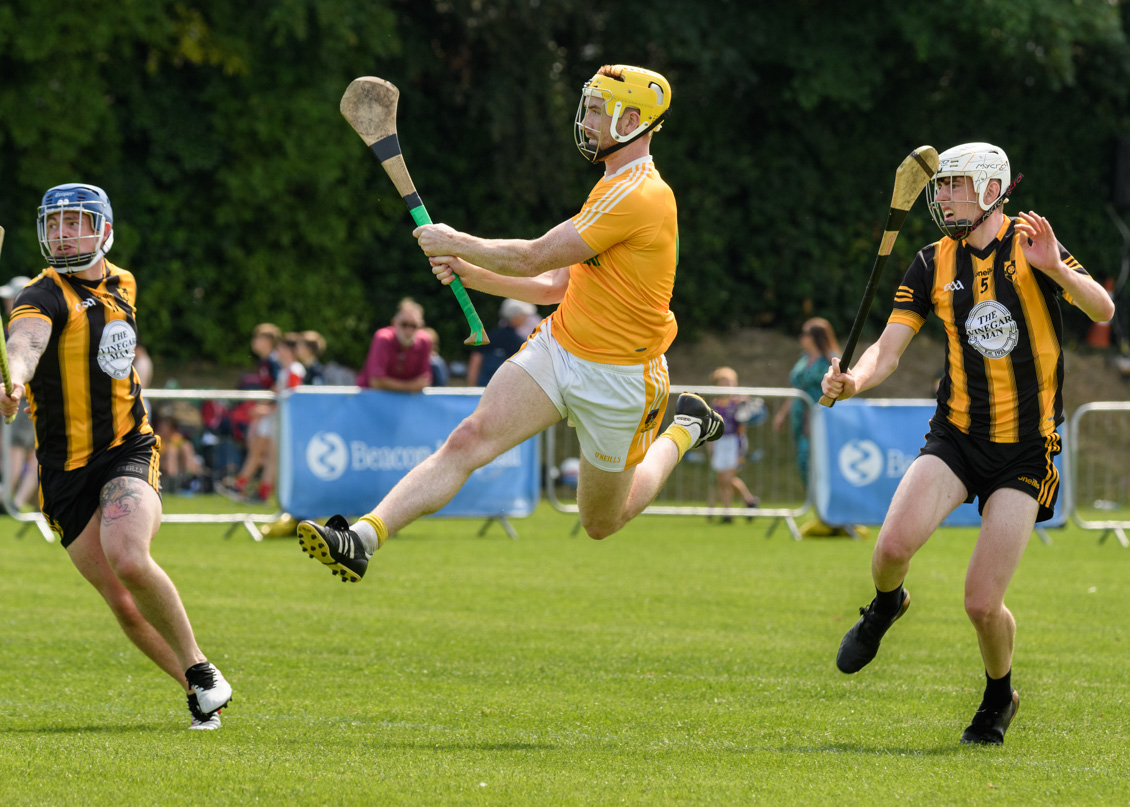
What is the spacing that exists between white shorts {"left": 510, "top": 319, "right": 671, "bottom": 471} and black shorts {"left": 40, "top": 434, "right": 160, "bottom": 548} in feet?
5.33

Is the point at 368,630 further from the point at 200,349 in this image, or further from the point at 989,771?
the point at 200,349

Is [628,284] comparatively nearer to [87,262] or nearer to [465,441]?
[465,441]

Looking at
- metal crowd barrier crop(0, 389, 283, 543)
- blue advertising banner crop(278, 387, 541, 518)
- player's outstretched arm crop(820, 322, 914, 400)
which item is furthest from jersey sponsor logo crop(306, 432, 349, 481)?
player's outstretched arm crop(820, 322, 914, 400)

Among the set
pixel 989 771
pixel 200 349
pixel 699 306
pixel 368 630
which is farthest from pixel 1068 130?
pixel 989 771

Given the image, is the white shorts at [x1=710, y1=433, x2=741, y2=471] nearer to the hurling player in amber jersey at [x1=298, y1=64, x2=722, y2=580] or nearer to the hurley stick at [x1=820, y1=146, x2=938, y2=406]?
the hurling player in amber jersey at [x1=298, y1=64, x2=722, y2=580]

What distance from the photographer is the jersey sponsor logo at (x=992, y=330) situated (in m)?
5.90

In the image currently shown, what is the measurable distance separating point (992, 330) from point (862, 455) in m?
8.23

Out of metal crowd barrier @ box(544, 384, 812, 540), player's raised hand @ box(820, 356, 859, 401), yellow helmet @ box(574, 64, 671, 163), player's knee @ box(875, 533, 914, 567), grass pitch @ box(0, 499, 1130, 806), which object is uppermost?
yellow helmet @ box(574, 64, 671, 163)

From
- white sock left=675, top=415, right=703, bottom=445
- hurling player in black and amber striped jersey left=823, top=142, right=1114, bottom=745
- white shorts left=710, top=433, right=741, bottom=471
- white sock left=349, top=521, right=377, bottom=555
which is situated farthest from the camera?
white shorts left=710, top=433, right=741, bottom=471

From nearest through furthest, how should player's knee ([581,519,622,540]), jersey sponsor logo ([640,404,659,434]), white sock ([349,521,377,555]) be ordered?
white sock ([349,521,377,555]) → jersey sponsor logo ([640,404,659,434]) → player's knee ([581,519,622,540])

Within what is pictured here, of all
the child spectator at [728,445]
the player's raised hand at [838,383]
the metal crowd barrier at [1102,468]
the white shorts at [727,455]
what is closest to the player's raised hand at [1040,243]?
the player's raised hand at [838,383]

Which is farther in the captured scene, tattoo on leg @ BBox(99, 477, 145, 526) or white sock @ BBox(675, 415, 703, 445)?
white sock @ BBox(675, 415, 703, 445)

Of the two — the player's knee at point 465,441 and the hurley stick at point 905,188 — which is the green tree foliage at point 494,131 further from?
the hurley stick at point 905,188

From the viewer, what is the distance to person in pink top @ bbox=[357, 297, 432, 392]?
13.4m
